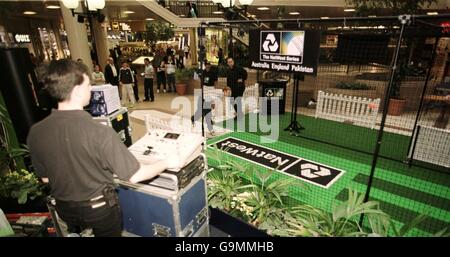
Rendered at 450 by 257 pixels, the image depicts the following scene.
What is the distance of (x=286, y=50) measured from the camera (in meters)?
4.10

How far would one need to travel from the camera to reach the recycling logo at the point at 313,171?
4.91 m

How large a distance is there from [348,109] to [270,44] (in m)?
3.94

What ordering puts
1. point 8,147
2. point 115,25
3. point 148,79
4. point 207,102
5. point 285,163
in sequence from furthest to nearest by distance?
A: point 115,25 → point 148,79 → point 207,102 → point 285,163 → point 8,147

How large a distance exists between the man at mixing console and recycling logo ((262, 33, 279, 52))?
9.64 ft

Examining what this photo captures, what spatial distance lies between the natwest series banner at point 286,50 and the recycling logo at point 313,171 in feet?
6.32

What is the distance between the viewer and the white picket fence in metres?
6.83

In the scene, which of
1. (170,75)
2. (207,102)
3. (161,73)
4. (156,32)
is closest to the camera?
(207,102)

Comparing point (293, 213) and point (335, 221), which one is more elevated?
point (335, 221)

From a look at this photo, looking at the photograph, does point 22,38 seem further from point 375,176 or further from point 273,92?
point 375,176

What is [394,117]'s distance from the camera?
788 centimetres

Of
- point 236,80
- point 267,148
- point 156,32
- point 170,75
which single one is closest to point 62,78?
point 267,148

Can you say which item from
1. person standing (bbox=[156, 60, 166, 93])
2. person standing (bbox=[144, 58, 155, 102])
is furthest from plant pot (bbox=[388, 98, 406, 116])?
person standing (bbox=[156, 60, 166, 93])

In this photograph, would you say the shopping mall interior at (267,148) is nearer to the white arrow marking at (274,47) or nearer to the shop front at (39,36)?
the white arrow marking at (274,47)
